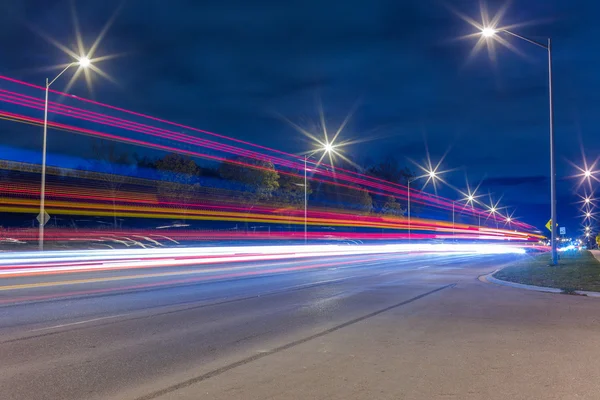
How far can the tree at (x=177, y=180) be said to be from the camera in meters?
51.1

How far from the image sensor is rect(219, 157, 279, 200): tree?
5388cm

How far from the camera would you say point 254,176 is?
177 ft

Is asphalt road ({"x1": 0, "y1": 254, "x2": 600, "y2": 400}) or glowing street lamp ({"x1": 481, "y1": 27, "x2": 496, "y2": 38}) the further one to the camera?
glowing street lamp ({"x1": 481, "y1": 27, "x2": 496, "y2": 38})

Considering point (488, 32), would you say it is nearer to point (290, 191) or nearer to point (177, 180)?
point (177, 180)

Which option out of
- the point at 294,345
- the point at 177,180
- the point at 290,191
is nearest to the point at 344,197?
the point at 290,191

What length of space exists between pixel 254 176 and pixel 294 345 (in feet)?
152

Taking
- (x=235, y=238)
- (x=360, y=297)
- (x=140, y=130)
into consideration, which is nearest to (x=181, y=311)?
(x=360, y=297)

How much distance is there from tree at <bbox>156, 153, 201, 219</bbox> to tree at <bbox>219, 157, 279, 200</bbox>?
416 cm

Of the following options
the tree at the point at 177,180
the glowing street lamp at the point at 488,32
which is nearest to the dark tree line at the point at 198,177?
the tree at the point at 177,180

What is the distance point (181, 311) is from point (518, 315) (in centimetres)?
690

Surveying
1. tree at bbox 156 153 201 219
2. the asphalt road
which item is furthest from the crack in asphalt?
tree at bbox 156 153 201 219

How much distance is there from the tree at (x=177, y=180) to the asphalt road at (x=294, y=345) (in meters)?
36.3

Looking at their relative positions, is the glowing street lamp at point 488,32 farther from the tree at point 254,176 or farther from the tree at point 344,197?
the tree at point 344,197

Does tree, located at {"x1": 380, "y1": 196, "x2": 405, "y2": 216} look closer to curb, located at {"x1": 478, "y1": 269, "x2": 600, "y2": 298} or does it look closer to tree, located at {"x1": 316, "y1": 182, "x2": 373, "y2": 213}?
tree, located at {"x1": 316, "y1": 182, "x2": 373, "y2": 213}
